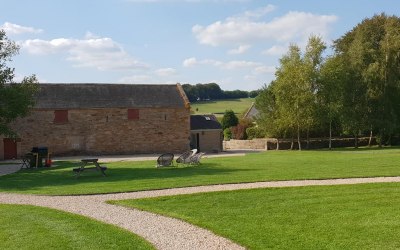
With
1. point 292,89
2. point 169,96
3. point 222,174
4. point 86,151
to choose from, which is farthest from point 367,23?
point 222,174

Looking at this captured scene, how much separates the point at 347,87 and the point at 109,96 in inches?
833

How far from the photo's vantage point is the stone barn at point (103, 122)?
127ft

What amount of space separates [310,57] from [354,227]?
36635mm

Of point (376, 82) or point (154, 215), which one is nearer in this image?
point (154, 215)

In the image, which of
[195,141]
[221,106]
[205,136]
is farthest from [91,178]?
[221,106]

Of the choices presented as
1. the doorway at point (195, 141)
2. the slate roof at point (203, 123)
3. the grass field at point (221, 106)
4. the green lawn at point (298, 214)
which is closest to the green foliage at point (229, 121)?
the slate roof at point (203, 123)

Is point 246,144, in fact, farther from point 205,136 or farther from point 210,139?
point 205,136

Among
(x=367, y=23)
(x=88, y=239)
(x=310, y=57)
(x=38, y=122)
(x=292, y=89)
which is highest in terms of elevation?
(x=367, y=23)

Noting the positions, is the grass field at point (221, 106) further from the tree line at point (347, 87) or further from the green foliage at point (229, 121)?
the tree line at point (347, 87)

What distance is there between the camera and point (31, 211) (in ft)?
39.5

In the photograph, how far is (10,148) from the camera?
38.2 meters

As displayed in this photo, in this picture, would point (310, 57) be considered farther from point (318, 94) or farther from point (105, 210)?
point (105, 210)

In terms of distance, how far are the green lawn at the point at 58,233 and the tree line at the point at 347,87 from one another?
34.2 meters

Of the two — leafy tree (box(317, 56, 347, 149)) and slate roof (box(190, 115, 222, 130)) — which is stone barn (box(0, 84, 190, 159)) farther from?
leafy tree (box(317, 56, 347, 149))
